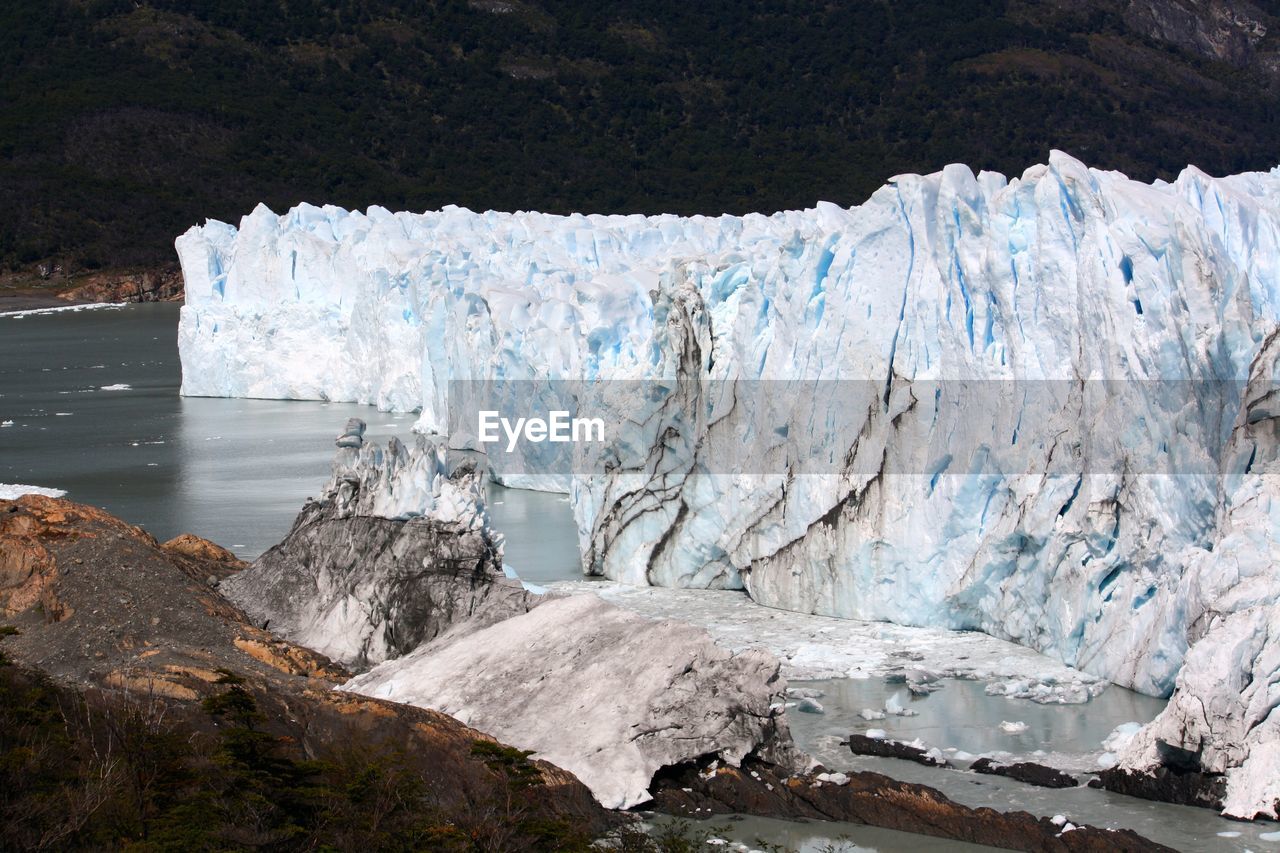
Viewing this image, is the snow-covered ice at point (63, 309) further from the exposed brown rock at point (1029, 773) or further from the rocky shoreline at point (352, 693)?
the exposed brown rock at point (1029, 773)

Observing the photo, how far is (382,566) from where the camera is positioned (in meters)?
11.2

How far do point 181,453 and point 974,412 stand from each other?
12553 millimetres

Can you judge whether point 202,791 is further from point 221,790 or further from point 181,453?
point 181,453

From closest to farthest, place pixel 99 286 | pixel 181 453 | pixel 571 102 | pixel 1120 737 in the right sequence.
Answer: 1. pixel 1120 737
2. pixel 181 453
3. pixel 99 286
4. pixel 571 102

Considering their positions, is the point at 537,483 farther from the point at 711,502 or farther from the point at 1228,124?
the point at 1228,124

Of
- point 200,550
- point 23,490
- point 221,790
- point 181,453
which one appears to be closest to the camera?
point 221,790

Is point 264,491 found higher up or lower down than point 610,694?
lower down

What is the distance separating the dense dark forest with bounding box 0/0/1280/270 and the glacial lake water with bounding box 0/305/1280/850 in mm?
17504

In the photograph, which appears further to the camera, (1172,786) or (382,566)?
(382,566)

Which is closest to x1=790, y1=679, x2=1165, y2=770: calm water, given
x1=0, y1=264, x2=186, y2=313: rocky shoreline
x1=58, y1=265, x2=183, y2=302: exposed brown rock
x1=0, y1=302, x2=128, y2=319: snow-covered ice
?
x1=0, y1=302, x2=128, y2=319: snow-covered ice

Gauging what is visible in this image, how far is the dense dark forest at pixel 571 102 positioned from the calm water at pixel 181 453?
82.0 feet

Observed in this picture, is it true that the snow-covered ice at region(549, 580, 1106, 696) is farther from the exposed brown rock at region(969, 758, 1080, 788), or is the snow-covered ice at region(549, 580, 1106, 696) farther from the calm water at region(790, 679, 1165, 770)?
the exposed brown rock at region(969, 758, 1080, 788)

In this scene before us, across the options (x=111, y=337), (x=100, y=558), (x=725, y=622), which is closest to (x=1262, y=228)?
(x=725, y=622)

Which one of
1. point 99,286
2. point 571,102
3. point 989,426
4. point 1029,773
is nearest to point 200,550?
point 989,426
